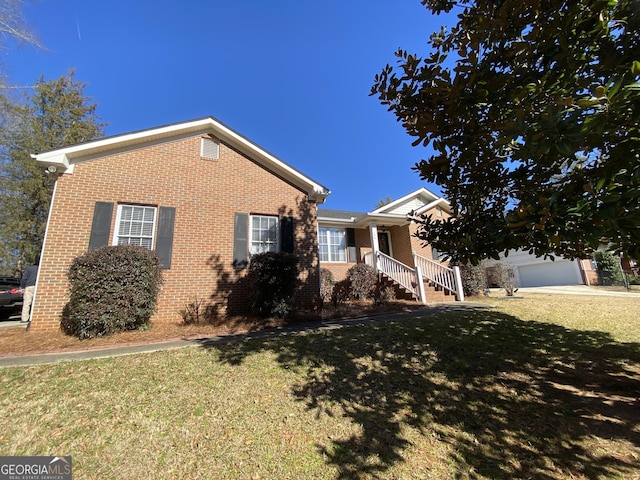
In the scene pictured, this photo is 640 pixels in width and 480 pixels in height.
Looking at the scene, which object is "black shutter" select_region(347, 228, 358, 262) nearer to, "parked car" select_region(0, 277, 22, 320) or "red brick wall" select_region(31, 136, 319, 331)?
"red brick wall" select_region(31, 136, 319, 331)

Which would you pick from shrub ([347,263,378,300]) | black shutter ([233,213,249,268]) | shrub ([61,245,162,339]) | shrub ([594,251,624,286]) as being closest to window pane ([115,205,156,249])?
shrub ([61,245,162,339])

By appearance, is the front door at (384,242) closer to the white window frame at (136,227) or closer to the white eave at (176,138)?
the white eave at (176,138)

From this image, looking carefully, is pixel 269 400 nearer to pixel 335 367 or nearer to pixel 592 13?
pixel 335 367

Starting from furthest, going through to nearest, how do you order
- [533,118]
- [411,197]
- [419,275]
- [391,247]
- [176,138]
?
[411,197]
[391,247]
[419,275]
[176,138]
[533,118]

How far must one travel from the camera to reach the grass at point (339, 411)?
2541 mm

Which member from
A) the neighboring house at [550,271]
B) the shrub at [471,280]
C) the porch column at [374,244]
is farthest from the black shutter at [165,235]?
the neighboring house at [550,271]

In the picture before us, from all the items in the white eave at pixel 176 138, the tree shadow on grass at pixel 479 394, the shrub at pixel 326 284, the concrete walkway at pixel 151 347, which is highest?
the white eave at pixel 176 138

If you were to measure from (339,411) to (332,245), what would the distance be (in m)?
11.8

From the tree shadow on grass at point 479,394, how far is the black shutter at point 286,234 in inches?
151

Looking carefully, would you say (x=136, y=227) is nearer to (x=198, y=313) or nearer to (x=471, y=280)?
(x=198, y=313)

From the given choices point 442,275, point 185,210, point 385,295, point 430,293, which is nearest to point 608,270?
point 442,275

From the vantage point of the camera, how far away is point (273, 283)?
305 inches

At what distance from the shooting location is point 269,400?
3.52m

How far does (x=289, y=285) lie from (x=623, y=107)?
23.2 ft
